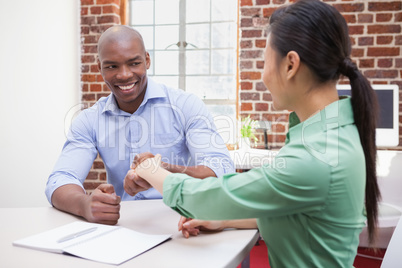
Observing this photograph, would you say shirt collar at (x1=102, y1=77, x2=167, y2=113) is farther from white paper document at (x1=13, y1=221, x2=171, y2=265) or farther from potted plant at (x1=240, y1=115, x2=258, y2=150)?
potted plant at (x1=240, y1=115, x2=258, y2=150)

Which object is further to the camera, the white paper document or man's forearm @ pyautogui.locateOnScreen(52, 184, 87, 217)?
man's forearm @ pyautogui.locateOnScreen(52, 184, 87, 217)

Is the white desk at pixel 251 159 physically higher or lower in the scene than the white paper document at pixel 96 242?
lower

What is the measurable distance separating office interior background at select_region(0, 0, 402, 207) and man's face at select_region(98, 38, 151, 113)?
3.59 ft

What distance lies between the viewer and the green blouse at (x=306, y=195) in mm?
740

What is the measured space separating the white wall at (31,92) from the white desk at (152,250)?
1.34m

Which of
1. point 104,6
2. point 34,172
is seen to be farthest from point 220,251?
point 104,6

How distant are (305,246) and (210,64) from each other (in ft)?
9.12

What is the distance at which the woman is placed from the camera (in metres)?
0.75

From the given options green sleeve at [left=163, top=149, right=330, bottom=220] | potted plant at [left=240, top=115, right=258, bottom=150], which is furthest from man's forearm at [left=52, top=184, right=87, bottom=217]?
potted plant at [left=240, top=115, right=258, bottom=150]

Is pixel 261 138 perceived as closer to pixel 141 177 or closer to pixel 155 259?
pixel 141 177

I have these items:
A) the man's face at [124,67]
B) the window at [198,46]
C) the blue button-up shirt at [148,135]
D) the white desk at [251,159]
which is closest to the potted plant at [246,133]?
the white desk at [251,159]

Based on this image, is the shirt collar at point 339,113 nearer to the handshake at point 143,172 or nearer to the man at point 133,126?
the handshake at point 143,172

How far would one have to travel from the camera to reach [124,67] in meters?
1.58

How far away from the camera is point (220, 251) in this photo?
0.84 meters
